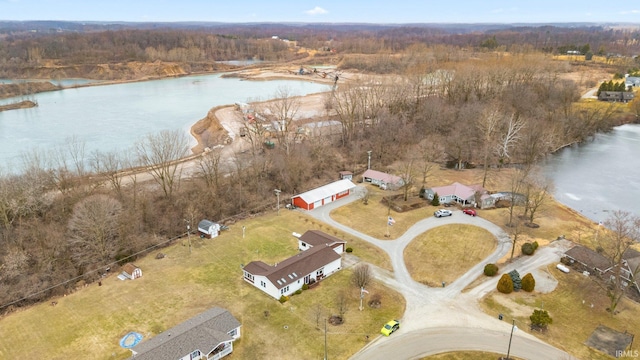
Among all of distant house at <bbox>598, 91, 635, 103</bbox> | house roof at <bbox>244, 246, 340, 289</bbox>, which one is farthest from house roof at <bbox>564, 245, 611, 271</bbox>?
distant house at <bbox>598, 91, 635, 103</bbox>

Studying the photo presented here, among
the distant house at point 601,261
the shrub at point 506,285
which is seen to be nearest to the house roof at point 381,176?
the distant house at point 601,261

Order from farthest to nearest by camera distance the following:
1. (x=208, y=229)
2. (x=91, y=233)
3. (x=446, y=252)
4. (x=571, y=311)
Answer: (x=208, y=229) → (x=446, y=252) → (x=91, y=233) → (x=571, y=311)

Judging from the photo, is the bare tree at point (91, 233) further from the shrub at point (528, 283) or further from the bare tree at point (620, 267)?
the bare tree at point (620, 267)

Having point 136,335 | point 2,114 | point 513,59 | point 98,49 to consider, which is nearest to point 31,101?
point 2,114

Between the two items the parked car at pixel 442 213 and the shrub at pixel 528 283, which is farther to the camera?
the parked car at pixel 442 213

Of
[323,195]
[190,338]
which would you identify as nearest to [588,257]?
[323,195]

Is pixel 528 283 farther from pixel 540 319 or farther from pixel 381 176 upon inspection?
pixel 381 176
